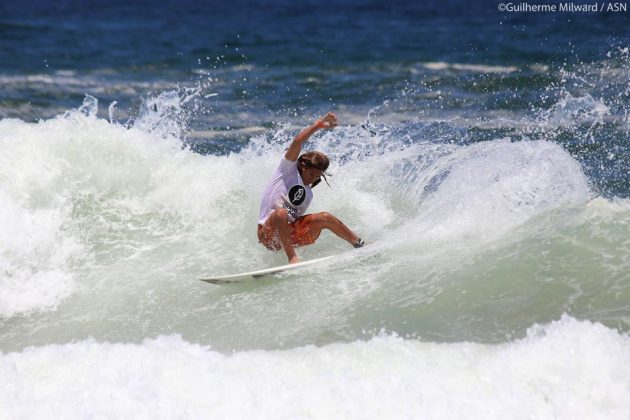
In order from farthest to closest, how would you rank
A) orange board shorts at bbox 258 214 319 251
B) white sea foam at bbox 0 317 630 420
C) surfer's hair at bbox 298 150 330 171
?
orange board shorts at bbox 258 214 319 251 < surfer's hair at bbox 298 150 330 171 < white sea foam at bbox 0 317 630 420

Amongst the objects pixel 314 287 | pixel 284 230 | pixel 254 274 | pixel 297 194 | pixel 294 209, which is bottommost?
pixel 314 287

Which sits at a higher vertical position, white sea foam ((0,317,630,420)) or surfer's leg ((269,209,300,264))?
surfer's leg ((269,209,300,264))

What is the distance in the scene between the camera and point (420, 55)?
22.6 m

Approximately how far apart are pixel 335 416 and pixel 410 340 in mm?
1133

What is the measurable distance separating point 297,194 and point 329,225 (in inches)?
17.7

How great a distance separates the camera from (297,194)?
8.26 metres

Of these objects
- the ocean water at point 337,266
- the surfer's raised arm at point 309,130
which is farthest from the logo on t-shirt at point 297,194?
the ocean water at point 337,266

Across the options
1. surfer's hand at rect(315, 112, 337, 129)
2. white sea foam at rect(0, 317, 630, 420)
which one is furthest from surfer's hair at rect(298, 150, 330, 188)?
white sea foam at rect(0, 317, 630, 420)

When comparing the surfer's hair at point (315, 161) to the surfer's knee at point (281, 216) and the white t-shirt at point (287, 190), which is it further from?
the surfer's knee at point (281, 216)

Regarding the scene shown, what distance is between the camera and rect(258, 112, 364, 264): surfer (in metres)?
8.12

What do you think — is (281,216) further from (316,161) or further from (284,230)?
(316,161)

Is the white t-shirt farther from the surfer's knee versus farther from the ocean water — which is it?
the ocean water

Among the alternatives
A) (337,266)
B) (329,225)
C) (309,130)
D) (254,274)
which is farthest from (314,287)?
(309,130)

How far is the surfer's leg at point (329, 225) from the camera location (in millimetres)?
8312
